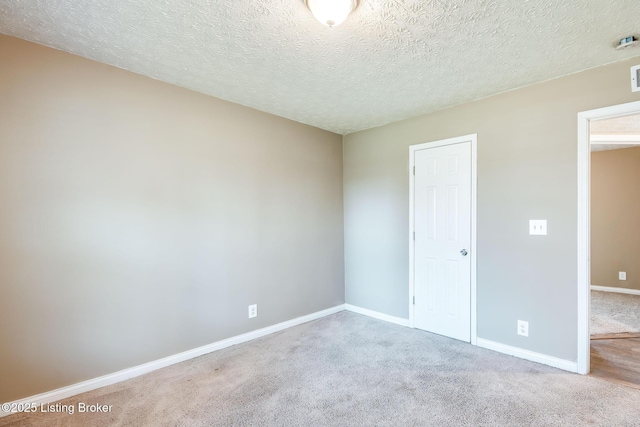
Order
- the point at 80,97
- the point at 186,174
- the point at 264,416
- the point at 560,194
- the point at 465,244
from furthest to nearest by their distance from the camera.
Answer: the point at 465,244 → the point at 186,174 → the point at 560,194 → the point at 80,97 → the point at 264,416

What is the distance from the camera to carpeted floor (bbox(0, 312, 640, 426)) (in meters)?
1.89

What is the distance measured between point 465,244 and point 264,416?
2.35m

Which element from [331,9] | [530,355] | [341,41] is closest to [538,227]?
[530,355]

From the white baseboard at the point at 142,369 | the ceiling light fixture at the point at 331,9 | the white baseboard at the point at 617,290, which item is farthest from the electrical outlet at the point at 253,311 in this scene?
the white baseboard at the point at 617,290

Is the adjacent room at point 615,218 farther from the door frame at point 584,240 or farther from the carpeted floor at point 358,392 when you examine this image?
the carpeted floor at point 358,392

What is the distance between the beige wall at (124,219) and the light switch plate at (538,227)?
2.39m

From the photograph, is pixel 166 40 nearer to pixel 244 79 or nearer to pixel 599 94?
pixel 244 79

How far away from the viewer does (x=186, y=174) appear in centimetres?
272

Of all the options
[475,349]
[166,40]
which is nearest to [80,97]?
[166,40]

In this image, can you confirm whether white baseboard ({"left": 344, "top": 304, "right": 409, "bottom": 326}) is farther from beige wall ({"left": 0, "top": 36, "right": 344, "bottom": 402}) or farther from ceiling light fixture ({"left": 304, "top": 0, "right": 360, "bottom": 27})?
ceiling light fixture ({"left": 304, "top": 0, "right": 360, "bottom": 27})

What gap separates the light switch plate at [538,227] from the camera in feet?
8.42

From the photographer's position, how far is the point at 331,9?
156 cm

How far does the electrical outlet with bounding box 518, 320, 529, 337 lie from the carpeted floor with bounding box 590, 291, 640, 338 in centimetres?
123

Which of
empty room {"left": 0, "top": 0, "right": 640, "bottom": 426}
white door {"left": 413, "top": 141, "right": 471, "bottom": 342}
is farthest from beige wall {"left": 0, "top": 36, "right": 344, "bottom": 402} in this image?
white door {"left": 413, "top": 141, "right": 471, "bottom": 342}
